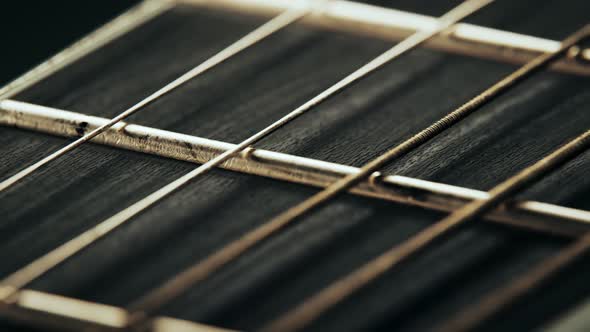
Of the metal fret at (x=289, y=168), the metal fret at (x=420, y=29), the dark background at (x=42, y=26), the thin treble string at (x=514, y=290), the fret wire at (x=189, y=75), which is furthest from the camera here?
the dark background at (x=42, y=26)

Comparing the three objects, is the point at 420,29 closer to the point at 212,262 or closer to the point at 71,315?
the point at 212,262

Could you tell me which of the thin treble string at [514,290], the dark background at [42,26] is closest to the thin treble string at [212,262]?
the thin treble string at [514,290]

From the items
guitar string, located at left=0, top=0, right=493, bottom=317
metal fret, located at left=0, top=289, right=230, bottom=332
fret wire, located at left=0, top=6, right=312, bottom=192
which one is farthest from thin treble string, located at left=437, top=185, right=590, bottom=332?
fret wire, located at left=0, top=6, right=312, bottom=192

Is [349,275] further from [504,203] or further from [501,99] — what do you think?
[501,99]

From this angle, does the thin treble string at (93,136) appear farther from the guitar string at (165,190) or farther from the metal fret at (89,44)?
the metal fret at (89,44)

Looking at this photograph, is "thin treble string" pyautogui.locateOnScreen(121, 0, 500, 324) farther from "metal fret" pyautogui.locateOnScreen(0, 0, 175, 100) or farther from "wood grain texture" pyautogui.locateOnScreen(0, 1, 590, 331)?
"metal fret" pyautogui.locateOnScreen(0, 0, 175, 100)

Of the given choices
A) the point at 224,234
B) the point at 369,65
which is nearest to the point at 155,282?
the point at 224,234
